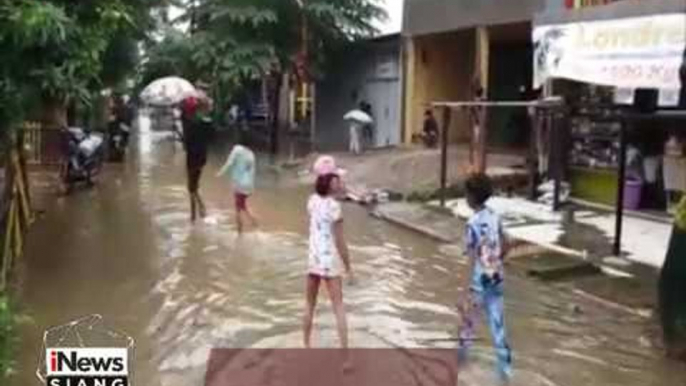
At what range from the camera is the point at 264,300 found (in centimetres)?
1082

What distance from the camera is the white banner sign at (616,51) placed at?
1061 cm

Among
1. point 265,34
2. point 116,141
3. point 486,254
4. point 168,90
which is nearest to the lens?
point 486,254

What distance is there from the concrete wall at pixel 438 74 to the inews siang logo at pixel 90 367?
82.5 ft

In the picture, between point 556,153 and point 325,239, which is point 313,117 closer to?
point 556,153

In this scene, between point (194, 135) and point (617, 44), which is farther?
point (194, 135)

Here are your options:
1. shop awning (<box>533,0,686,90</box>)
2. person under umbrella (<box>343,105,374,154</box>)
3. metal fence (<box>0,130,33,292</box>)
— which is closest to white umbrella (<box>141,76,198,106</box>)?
person under umbrella (<box>343,105,374,154</box>)

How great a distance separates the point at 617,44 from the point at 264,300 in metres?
4.80

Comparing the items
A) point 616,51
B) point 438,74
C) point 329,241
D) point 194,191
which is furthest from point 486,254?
point 438,74

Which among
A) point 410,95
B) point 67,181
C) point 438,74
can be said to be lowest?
point 67,181

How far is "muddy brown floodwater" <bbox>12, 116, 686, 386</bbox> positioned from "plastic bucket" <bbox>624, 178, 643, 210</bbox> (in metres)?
3.30

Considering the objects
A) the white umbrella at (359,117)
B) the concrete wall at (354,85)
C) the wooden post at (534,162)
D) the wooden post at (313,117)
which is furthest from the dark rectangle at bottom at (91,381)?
the wooden post at (313,117)

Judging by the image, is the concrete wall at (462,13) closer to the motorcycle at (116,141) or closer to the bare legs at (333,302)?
→ the motorcycle at (116,141)

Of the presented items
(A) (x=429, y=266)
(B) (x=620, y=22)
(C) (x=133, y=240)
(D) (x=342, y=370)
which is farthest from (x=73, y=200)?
(D) (x=342, y=370)

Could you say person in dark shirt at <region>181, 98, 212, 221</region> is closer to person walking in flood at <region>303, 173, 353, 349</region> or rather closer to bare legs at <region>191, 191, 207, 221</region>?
bare legs at <region>191, 191, 207, 221</region>
